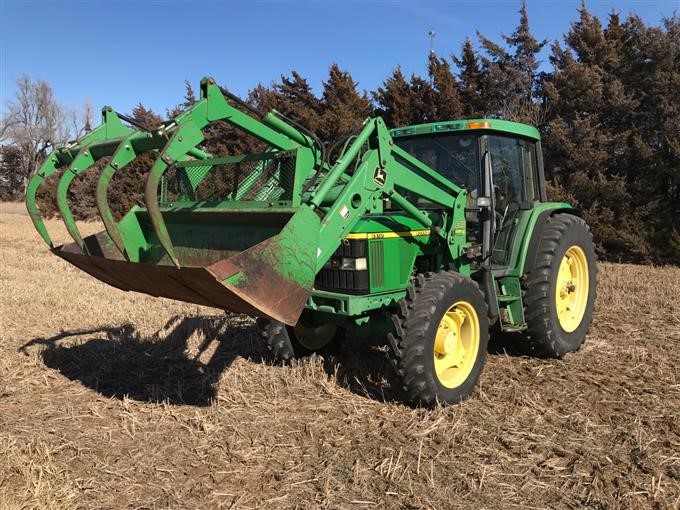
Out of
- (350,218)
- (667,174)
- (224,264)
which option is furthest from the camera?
(667,174)

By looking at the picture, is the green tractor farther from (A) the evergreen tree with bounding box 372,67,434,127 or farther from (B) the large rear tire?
(A) the evergreen tree with bounding box 372,67,434,127

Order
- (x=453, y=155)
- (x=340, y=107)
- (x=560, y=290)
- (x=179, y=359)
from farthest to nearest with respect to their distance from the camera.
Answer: (x=340, y=107)
(x=560, y=290)
(x=179, y=359)
(x=453, y=155)

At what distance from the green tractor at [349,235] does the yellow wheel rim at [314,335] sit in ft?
0.04

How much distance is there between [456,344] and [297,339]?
1.45m

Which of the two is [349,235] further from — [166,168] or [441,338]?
[166,168]

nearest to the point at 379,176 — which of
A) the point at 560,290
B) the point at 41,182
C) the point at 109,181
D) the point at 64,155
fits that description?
the point at 109,181

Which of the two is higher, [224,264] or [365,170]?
[365,170]

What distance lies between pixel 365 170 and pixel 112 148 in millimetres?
1608

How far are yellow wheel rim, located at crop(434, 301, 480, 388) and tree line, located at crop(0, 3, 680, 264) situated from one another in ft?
27.1

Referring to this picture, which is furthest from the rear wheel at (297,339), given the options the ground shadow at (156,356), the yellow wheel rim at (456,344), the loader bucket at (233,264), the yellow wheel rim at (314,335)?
the yellow wheel rim at (456,344)

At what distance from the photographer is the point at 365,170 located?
3695mm

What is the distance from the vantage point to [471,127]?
4.60 m

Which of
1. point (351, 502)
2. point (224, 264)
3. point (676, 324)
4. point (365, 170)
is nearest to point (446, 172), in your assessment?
point (365, 170)

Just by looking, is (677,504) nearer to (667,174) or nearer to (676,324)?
(676,324)
